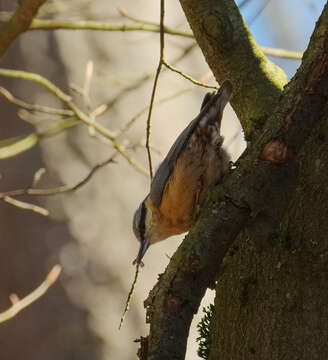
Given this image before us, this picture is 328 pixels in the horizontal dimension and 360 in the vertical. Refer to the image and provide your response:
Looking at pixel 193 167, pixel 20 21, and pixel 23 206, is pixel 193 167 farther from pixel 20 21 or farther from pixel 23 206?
pixel 23 206

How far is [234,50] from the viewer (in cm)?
258

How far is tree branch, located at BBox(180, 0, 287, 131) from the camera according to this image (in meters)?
2.56

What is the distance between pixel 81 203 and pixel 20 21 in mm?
1928

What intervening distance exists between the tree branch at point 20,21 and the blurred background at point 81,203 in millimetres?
1576

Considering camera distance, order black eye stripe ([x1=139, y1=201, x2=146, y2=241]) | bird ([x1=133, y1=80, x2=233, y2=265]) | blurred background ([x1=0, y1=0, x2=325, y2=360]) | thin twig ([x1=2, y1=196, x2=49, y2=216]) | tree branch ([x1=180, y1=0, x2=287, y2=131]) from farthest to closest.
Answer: blurred background ([x1=0, y1=0, x2=325, y2=360]) < thin twig ([x1=2, y1=196, x2=49, y2=216]) < black eye stripe ([x1=139, y1=201, x2=146, y2=241]) < bird ([x1=133, y1=80, x2=233, y2=265]) < tree branch ([x1=180, y1=0, x2=287, y2=131])

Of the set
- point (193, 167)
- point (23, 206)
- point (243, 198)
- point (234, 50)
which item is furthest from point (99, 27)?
point (243, 198)

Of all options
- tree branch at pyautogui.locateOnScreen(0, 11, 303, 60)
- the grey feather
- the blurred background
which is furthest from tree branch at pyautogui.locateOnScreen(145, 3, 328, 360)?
the blurred background

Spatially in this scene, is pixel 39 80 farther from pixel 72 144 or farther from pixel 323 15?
pixel 323 15

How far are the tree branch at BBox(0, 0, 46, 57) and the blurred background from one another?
158cm

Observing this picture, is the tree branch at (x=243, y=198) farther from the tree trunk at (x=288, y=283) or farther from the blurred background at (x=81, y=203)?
the blurred background at (x=81, y=203)

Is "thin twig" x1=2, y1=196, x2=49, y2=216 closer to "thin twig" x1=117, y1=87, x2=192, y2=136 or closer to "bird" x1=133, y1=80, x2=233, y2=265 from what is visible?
"thin twig" x1=117, y1=87, x2=192, y2=136

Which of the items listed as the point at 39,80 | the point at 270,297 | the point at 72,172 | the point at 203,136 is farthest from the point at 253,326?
the point at 72,172

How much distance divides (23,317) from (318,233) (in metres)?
3.32

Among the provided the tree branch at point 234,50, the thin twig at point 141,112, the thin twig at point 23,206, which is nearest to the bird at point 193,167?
the tree branch at point 234,50
